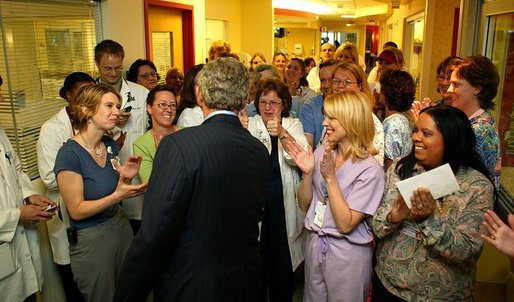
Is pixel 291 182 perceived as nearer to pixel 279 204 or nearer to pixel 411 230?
pixel 279 204

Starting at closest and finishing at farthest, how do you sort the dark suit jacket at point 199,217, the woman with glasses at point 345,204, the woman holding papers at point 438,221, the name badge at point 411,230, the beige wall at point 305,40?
1. the dark suit jacket at point 199,217
2. the woman holding papers at point 438,221
3. the name badge at point 411,230
4. the woman with glasses at point 345,204
5. the beige wall at point 305,40

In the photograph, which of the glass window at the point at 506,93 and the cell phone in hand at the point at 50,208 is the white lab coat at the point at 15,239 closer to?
the cell phone in hand at the point at 50,208

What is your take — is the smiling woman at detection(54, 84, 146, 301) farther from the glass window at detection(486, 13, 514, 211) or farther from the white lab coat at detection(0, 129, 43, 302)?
the glass window at detection(486, 13, 514, 211)

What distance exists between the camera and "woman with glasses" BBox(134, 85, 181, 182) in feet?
7.85

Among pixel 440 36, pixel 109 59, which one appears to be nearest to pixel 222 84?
pixel 109 59

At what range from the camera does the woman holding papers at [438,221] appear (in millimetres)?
1558

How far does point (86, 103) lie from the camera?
2.07m

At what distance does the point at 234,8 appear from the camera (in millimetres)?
7500

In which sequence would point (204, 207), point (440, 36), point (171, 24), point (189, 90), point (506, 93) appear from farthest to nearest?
point (440, 36) < point (171, 24) < point (506, 93) < point (189, 90) < point (204, 207)

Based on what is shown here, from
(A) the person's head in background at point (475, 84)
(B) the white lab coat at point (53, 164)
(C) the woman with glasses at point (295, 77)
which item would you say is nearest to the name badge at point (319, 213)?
(A) the person's head in background at point (475, 84)

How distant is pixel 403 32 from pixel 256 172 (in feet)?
26.8

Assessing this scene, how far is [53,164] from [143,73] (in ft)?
5.25

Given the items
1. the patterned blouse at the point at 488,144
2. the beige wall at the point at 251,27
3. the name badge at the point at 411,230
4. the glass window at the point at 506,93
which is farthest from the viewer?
the beige wall at the point at 251,27

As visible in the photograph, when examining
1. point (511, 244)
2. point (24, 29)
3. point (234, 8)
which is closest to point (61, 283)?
point (24, 29)
